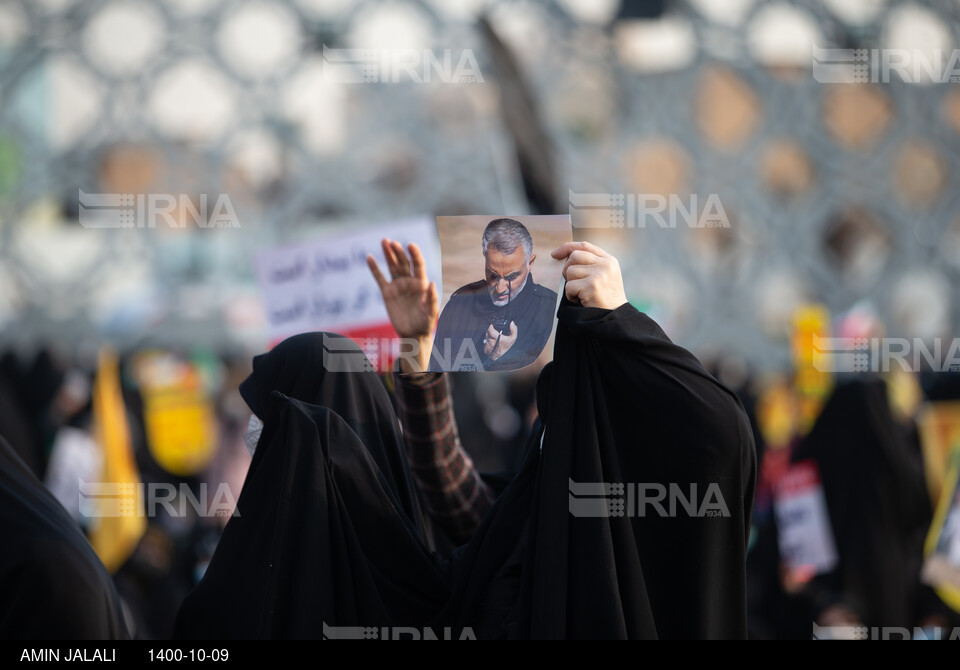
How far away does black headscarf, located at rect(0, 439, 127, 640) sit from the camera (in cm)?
187

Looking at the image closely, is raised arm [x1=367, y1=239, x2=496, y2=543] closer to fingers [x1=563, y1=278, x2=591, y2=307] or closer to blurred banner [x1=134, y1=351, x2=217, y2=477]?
fingers [x1=563, y1=278, x2=591, y2=307]

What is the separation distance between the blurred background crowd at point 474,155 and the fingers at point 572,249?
24.4 ft

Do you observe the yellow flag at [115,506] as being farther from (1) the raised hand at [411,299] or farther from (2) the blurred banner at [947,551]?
(2) the blurred banner at [947,551]

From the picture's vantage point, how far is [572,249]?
1.82 metres

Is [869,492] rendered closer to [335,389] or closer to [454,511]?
[454,511]

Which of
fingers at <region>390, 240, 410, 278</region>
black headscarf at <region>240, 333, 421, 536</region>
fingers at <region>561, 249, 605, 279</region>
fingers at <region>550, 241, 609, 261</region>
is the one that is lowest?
black headscarf at <region>240, 333, 421, 536</region>

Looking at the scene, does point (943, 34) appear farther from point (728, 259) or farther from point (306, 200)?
point (306, 200)

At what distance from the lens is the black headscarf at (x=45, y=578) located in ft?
6.14

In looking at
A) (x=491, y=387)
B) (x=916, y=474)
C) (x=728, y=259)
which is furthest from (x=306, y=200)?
(x=916, y=474)

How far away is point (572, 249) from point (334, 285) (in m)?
1.81

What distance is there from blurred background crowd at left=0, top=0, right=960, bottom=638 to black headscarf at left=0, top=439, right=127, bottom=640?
7.30 meters

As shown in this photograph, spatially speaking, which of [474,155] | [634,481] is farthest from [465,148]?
[634,481]

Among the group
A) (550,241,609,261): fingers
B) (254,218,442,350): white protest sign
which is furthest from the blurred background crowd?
(550,241,609,261): fingers

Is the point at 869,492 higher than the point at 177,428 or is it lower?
lower
